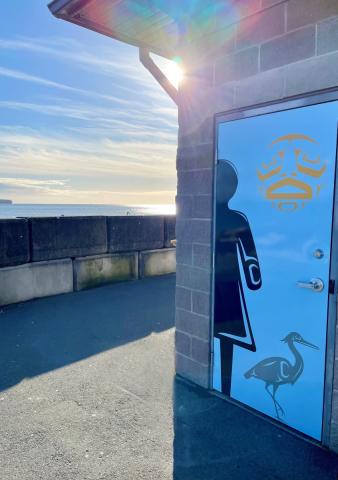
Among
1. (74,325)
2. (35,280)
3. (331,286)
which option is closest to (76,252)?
(35,280)

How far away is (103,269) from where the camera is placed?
709cm

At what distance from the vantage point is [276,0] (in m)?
2.60

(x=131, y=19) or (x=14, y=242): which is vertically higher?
(x=131, y=19)

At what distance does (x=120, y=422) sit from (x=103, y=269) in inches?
176

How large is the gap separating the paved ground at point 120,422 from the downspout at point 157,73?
115 inches

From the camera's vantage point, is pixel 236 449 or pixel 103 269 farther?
pixel 103 269

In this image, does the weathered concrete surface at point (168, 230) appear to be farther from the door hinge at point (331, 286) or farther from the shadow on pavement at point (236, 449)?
the door hinge at point (331, 286)

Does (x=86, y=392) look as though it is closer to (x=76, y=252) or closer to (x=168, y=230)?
(x=76, y=252)

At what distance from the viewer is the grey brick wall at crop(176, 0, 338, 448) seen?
95.6 inches

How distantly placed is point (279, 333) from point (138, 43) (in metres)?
3.25

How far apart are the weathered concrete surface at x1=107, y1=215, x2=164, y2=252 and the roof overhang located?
4001 mm

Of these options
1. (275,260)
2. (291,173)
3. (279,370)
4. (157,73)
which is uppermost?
(157,73)

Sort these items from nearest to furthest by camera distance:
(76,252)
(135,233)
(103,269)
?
(76,252) → (103,269) → (135,233)

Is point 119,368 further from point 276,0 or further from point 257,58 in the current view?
point 276,0
